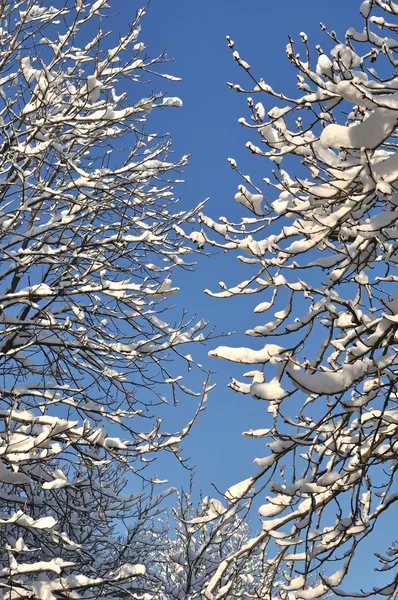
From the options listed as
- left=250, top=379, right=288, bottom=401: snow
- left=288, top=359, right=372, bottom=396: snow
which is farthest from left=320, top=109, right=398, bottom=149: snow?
left=250, top=379, right=288, bottom=401: snow

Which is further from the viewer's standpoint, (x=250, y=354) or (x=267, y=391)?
(x=250, y=354)

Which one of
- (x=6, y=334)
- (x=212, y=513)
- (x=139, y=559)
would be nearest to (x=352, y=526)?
(x=212, y=513)

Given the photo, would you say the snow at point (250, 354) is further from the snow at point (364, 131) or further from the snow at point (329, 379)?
the snow at point (364, 131)

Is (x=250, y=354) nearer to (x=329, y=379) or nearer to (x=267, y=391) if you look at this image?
(x=267, y=391)

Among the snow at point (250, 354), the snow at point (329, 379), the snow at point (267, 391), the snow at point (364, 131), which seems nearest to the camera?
the snow at point (364, 131)

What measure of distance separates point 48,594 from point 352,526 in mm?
2054

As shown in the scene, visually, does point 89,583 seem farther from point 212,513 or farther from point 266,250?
point 266,250

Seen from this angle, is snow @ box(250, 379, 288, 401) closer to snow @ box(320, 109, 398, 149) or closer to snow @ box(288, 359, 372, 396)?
snow @ box(288, 359, 372, 396)

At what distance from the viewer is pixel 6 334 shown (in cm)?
539

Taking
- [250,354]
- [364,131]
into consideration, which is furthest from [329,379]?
[364,131]

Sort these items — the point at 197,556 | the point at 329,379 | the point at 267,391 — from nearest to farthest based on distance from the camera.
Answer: the point at 329,379, the point at 267,391, the point at 197,556

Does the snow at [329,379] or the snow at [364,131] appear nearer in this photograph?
the snow at [364,131]

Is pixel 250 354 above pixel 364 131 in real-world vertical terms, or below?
below

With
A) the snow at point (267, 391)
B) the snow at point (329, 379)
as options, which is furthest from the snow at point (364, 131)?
the snow at point (267, 391)
